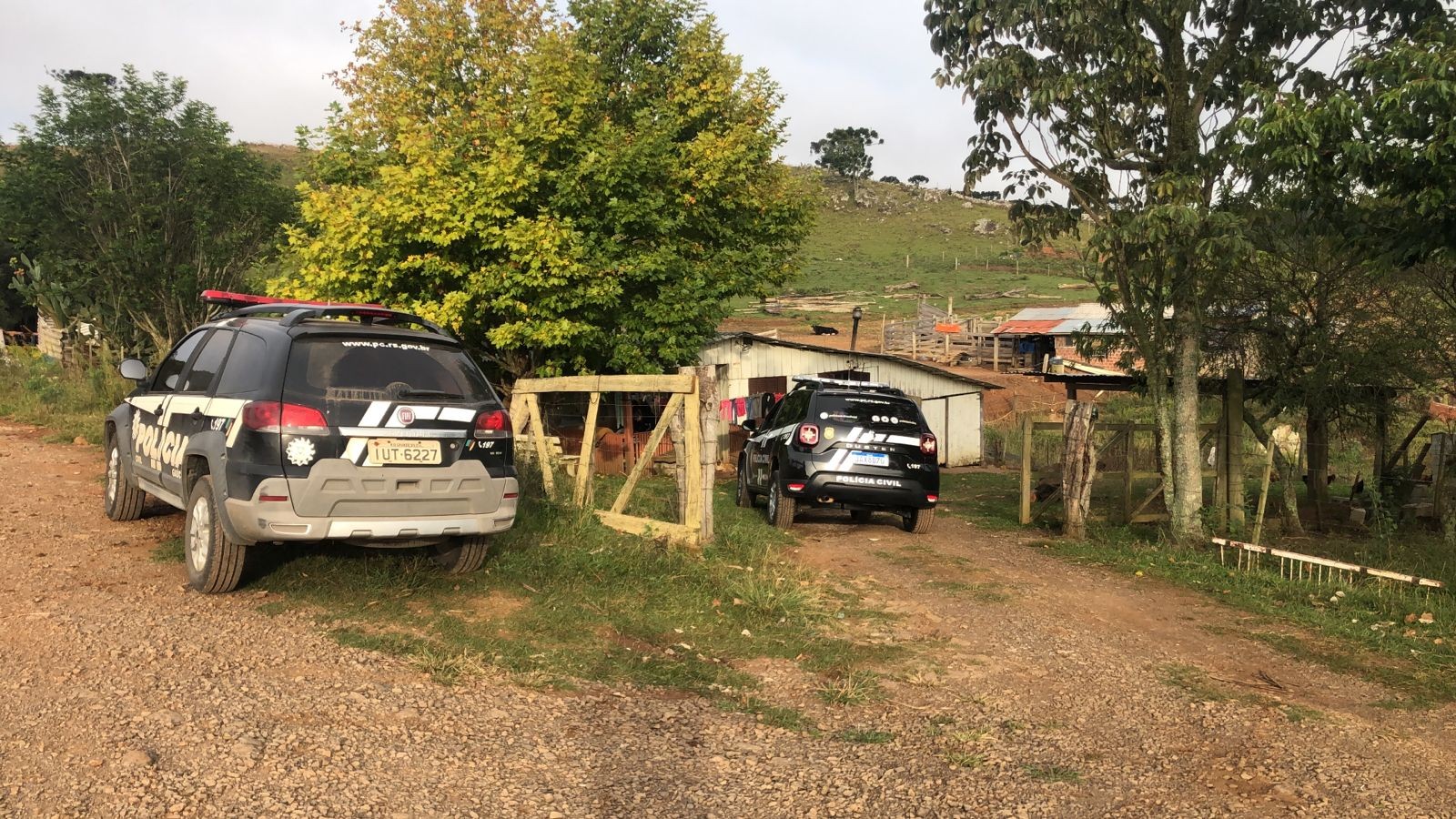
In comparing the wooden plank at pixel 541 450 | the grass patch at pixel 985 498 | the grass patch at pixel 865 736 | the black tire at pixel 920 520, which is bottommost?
the grass patch at pixel 865 736

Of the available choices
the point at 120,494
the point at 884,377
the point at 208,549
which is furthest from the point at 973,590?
the point at 884,377

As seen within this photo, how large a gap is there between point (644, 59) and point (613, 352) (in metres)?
9.25

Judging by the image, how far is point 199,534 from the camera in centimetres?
614

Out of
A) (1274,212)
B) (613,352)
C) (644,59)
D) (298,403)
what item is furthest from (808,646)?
(644,59)

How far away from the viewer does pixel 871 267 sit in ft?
243

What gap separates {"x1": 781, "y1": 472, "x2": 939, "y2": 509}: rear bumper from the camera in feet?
35.9

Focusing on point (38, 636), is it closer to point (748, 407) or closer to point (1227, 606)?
point (1227, 606)

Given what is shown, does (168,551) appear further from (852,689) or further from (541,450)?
(852,689)

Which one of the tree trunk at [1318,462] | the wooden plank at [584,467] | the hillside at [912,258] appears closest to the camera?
the wooden plank at [584,467]

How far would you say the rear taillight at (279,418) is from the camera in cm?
554

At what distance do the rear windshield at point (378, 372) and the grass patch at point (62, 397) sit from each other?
953 cm

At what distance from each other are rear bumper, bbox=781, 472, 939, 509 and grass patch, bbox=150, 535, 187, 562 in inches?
239

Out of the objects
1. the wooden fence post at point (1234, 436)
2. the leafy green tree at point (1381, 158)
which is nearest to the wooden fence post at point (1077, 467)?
the wooden fence post at point (1234, 436)

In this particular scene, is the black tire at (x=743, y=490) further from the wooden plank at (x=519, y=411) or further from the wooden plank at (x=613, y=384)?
the wooden plank at (x=613, y=384)
